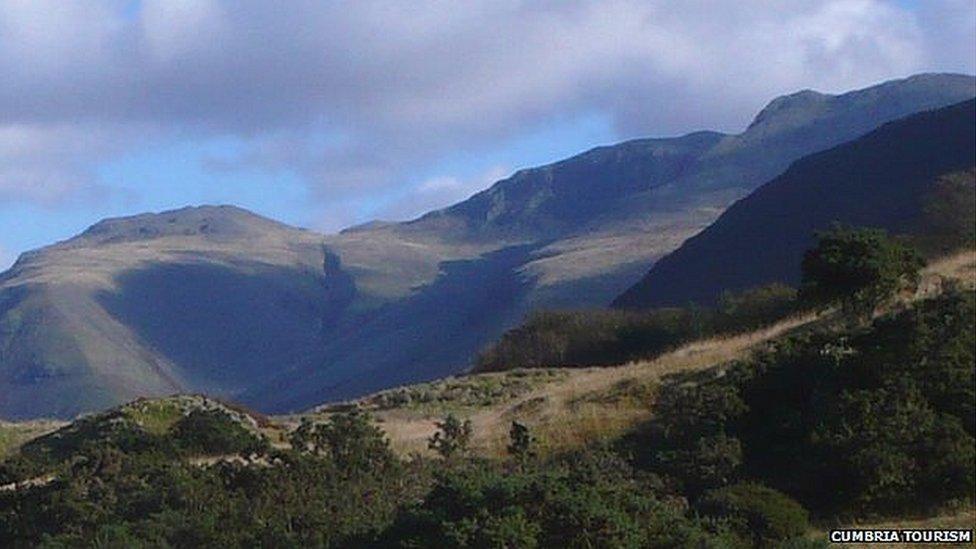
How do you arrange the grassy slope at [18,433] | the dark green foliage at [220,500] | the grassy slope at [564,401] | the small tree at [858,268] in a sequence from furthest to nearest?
1. the grassy slope at [18,433]
2. the small tree at [858,268]
3. the grassy slope at [564,401]
4. the dark green foliage at [220,500]

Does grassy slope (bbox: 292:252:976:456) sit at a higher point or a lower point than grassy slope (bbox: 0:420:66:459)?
lower

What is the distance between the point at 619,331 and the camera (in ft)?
137

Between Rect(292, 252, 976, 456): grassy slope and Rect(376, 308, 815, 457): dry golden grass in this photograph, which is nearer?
Rect(376, 308, 815, 457): dry golden grass

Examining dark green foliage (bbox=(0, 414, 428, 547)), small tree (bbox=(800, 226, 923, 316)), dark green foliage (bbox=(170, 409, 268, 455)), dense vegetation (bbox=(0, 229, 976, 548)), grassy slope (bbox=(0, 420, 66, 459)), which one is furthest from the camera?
grassy slope (bbox=(0, 420, 66, 459))

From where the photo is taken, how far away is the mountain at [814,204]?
85.4m

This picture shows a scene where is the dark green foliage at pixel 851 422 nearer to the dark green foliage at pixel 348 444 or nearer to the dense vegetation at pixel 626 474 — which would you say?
the dense vegetation at pixel 626 474

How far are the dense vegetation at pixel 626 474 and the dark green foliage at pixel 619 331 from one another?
13.4m

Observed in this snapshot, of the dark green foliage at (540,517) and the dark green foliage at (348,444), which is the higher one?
the dark green foliage at (348,444)

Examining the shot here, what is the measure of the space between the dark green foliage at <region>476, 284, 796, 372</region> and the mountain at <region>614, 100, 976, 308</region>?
118ft

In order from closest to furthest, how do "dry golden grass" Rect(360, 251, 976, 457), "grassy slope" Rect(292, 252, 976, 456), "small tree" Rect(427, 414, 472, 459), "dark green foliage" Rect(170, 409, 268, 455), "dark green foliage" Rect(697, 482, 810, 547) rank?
1. "dark green foliage" Rect(697, 482, 810, 547)
2. "small tree" Rect(427, 414, 472, 459)
3. "dark green foliage" Rect(170, 409, 268, 455)
4. "dry golden grass" Rect(360, 251, 976, 457)
5. "grassy slope" Rect(292, 252, 976, 456)

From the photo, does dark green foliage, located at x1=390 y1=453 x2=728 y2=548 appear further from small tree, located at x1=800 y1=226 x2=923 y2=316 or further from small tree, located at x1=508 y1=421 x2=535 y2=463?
small tree, located at x1=800 y1=226 x2=923 y2=316

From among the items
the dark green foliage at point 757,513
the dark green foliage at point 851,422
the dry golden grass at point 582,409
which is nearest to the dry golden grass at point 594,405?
the dry golden grass at point 582,409

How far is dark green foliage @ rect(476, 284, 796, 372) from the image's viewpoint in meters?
35.7

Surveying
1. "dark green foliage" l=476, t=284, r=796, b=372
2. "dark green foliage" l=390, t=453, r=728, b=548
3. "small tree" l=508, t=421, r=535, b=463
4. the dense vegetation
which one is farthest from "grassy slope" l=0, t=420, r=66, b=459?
"dark green foliage" l=390, t=453, r=728, b=548
